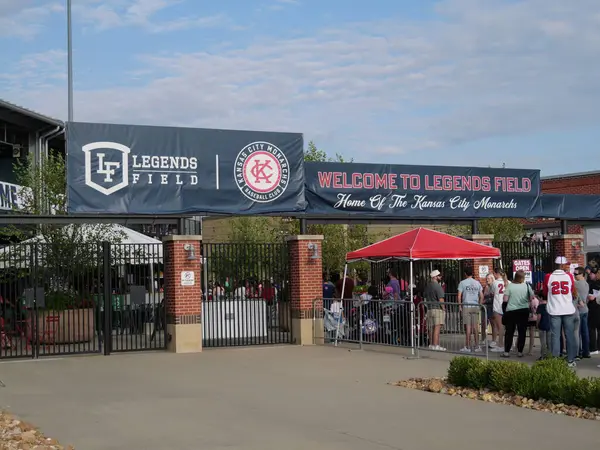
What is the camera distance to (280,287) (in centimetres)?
1980

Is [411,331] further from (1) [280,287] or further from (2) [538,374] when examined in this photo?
(2) [538,374]

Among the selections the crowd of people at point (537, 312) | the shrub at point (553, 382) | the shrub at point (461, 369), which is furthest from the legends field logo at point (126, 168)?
the shrub at point (553, 382)

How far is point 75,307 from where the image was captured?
1886 centimetres

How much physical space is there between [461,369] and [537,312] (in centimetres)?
450

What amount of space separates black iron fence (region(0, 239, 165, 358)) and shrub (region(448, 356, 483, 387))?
8030mm

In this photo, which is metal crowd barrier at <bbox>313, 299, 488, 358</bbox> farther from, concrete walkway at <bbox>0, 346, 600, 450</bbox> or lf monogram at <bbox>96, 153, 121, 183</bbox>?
lf monogram at <bbox>96, 153, 121, 183</bbox>

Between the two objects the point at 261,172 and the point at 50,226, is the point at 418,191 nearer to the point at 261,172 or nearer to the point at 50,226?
the point at 261,172

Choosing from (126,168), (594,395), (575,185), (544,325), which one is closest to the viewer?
(594,395)

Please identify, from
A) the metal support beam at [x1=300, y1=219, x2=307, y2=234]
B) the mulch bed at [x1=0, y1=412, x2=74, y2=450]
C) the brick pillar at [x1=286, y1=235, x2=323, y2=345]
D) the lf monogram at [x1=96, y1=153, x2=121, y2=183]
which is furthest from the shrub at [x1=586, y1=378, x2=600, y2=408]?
the lf monogram at [x1=96, y1=153, x2=121, y2=183]

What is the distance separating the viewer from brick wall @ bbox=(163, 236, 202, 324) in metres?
18.0

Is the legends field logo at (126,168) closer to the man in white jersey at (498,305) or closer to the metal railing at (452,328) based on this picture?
the metal railing at (452,328)

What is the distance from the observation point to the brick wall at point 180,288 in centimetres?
1802

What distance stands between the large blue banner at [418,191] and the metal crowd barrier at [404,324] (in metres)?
2.67

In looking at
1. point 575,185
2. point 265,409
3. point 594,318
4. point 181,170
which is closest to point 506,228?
point 575,185
